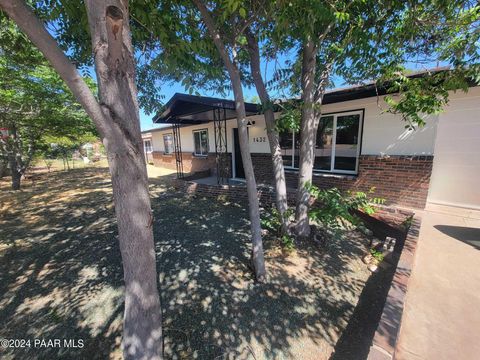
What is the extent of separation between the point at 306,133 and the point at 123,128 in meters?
3.22

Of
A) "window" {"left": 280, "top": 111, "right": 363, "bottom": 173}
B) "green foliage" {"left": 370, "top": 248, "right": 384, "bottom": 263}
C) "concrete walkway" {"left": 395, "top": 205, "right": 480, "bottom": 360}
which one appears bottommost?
"green foliage" {"left": 370, "top": 248, "right": 384, "bottom": 263}

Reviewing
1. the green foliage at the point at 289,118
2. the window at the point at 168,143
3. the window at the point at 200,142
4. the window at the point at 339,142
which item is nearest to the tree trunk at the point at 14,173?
the window at the point at 168,143

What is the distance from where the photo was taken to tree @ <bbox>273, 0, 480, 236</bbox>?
293 cm

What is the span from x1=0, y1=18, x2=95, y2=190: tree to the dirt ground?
410cm

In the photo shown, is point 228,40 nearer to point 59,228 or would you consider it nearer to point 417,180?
point 417,180

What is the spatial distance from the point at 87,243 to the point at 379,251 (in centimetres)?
568

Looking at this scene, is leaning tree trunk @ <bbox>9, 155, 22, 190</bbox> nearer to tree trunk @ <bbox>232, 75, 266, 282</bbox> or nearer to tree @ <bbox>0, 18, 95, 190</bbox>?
tree @ <bbox>0, 18, 95, 190</bbox>

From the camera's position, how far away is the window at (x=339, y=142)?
5.53 meters

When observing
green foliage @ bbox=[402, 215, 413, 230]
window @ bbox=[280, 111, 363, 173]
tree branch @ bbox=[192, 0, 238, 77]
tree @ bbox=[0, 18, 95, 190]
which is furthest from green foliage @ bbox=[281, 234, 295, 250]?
tree @ bbox=[0, 18, 95, 190]

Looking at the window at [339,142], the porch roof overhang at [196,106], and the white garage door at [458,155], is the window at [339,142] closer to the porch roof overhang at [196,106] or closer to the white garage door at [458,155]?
the white garage door at [458,155]

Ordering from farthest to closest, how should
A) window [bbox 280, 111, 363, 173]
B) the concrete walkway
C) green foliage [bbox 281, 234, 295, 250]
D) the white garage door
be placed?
window [bbox 280, 111, 363, 173] → the white garage door → green foliage [bbox 281, 234, 295, 250] → the concrete walkway

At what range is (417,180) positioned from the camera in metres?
4.54

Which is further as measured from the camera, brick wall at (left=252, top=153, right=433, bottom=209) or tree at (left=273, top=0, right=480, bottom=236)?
brick wall at (left=252, top=153, right=433, bottom=209)

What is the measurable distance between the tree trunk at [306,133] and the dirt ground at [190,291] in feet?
1.83
